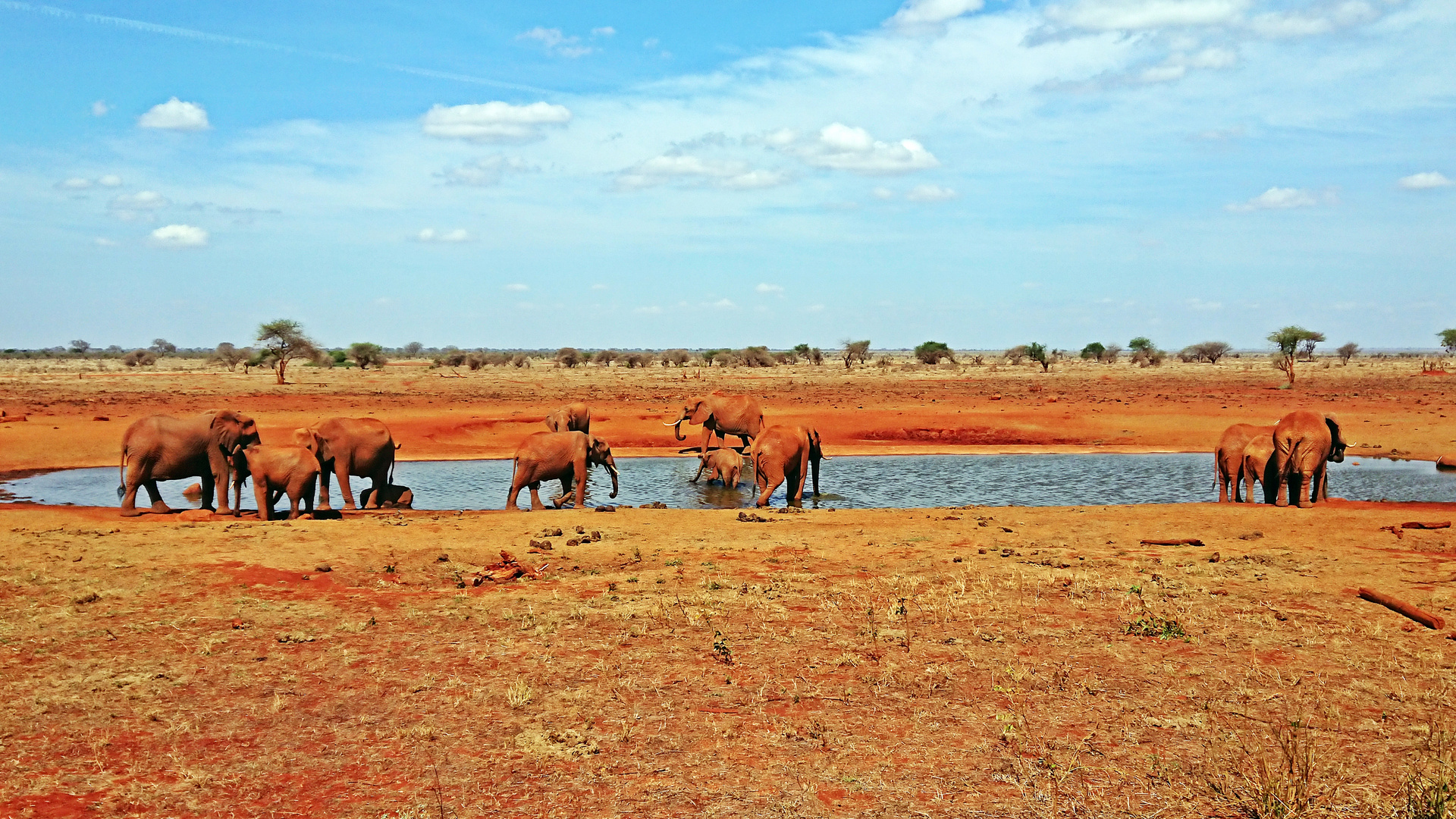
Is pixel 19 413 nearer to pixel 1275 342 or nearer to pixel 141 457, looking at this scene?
pixel 141 457

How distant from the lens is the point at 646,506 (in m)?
17.9

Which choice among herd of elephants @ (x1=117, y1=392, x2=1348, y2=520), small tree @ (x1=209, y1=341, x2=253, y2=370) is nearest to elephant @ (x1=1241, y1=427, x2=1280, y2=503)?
herd of elephants @ (x1=117, y1=392, x2=1348, y2=520)

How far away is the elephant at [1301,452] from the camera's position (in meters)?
17.1

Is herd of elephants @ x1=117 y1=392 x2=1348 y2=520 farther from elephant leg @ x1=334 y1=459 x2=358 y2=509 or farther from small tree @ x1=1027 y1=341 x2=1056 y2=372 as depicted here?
small tree @ x1=1027 y1=341 x2=1056 y2=372

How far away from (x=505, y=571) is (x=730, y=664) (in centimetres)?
440

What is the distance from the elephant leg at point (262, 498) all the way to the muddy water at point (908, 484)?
157 inches

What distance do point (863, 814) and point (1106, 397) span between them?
44.7 m

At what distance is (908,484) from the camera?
74.4 feet

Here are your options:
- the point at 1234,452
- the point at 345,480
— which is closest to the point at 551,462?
the point at 345,480

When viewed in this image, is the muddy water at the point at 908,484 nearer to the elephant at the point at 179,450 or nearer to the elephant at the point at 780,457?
the elephant at the point at 780,457

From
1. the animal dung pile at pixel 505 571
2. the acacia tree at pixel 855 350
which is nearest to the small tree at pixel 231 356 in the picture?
the acacia tree at pixel 855 350

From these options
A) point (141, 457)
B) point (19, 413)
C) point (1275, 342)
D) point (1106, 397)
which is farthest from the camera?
point (1275, 342)

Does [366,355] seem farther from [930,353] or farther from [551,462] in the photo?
[551,462]

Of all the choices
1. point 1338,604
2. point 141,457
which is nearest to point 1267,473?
point 1338,604
